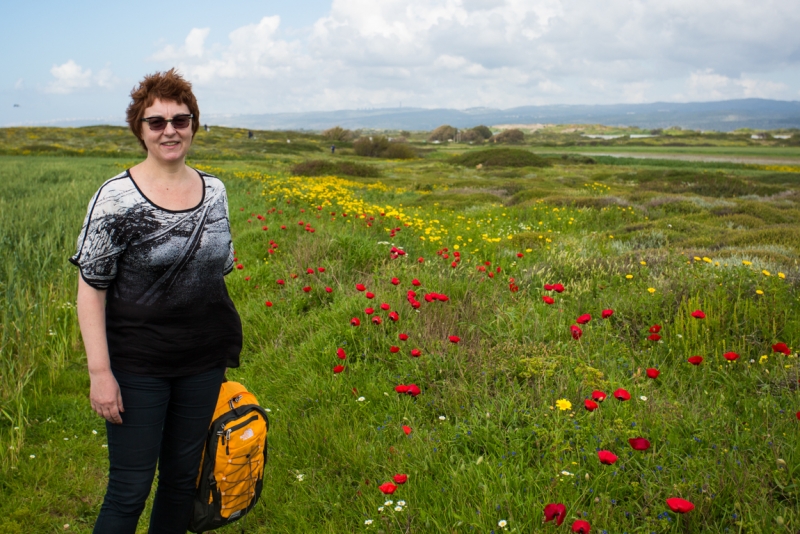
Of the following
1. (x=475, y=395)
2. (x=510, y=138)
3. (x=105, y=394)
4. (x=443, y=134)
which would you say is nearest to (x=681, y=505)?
(x=475, y=395)

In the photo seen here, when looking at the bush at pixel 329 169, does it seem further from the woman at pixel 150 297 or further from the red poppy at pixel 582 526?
the red poppy at pixel 582 526

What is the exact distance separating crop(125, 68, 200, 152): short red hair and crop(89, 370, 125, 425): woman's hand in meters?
1.06

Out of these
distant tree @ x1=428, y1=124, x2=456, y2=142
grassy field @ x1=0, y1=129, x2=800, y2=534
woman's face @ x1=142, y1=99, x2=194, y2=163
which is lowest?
grassy field @ x1=0, y1=129, x2=800, y2=534

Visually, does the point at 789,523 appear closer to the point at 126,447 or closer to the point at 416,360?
the point at 416,360

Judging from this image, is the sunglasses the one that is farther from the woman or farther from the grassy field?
the grassy field

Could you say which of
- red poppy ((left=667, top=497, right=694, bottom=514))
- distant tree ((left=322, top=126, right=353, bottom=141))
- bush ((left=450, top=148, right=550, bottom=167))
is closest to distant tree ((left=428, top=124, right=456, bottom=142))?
distant tree ((left=322, top=126, right=353, bottom=141))

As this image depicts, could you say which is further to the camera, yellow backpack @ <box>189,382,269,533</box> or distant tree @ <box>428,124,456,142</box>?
distant tree @ <box>428,124,456,142</box>

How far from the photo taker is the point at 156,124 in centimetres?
243

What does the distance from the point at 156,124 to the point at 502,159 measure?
43.8 metres

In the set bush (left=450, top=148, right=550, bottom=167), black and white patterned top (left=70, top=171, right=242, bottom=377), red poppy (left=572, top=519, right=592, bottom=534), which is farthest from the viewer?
bush (left=450, top=148, right=550, bottom=167)

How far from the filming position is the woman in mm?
2326

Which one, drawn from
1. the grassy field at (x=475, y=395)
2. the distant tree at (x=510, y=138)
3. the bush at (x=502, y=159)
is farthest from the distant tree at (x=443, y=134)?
the grassy field at (x=475, y=395)

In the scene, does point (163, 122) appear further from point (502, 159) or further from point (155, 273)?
point (502, 159)

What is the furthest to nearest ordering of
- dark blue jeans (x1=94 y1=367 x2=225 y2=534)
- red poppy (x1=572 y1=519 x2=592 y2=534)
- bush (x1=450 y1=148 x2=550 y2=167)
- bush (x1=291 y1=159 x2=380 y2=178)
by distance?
bush (x1=450 y1=148 x2=550 y2=167), bush (x1=291 y1=159 x2=380 y2=178), dark blue jeans (x1=94 y1=367 x2=225 y2=534), red poppy (x1=572 y1=519 x2=592 y2=534)
